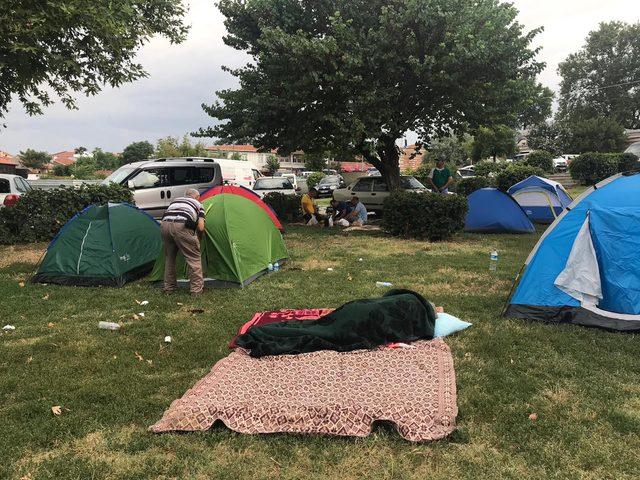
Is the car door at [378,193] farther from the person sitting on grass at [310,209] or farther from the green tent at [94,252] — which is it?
the green tent at [94,252]

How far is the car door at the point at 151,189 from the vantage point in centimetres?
1244

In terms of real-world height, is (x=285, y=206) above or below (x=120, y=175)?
below

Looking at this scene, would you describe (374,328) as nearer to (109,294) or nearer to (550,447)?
(550,447)

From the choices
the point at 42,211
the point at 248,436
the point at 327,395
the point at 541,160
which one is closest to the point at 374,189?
the point at 42,211

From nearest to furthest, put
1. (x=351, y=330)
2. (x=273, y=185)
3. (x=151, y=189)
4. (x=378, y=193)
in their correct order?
(x=351, y=330)
(x=151, y=189)
(x=378, y=193)
(x=273, y=185)

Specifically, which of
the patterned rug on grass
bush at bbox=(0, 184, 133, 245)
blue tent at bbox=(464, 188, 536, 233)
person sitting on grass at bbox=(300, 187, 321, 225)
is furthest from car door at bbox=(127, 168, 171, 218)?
the patterned rug on grass

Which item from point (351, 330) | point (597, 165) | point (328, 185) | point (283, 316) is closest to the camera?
point (351, 330)

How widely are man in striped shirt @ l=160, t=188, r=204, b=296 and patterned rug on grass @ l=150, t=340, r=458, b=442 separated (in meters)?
2.47

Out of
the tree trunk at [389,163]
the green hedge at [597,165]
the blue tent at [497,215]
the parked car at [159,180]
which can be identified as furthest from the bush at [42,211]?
the green hedge at [597,165]

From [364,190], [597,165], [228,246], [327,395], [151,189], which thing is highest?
[597,165]

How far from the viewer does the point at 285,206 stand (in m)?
14.9

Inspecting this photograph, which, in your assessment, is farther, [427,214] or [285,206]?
[285,206]

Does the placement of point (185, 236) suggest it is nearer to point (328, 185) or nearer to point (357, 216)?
point (357, 216)

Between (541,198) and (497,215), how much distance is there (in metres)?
2.28
